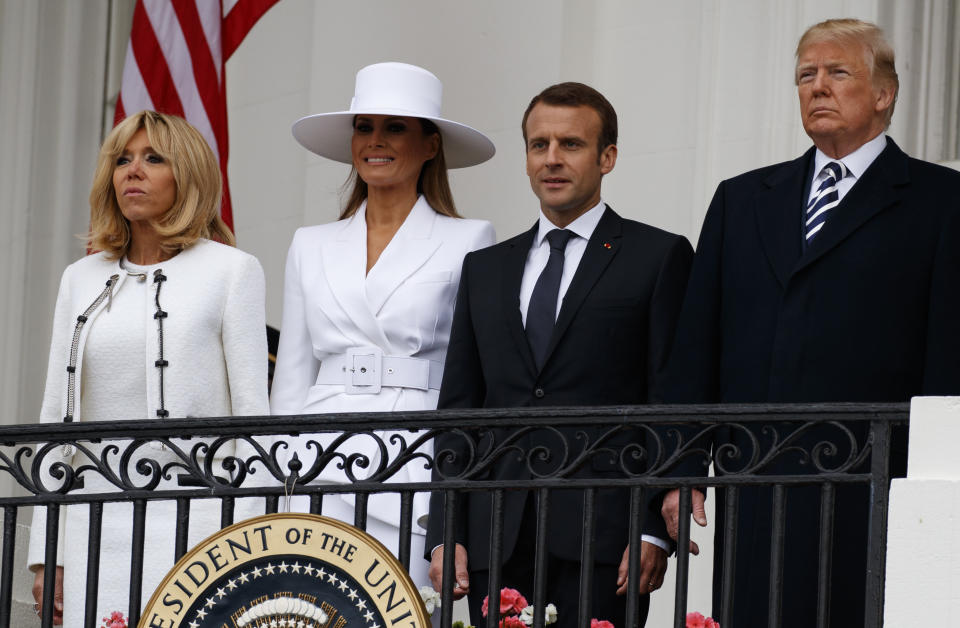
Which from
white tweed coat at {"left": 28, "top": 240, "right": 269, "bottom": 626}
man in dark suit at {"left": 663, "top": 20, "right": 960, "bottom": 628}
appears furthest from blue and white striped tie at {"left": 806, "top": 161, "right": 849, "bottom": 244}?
white tweed coat at {"left": 28, "top": 240, "right": 269, "bottom": 626}

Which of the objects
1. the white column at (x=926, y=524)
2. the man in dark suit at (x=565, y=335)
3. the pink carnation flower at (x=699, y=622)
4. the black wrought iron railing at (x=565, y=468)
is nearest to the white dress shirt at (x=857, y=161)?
the man in dark suit at (x=565, y=335)

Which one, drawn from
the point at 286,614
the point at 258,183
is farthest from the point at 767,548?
the point at 258,183

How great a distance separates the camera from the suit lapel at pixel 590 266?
4973mm

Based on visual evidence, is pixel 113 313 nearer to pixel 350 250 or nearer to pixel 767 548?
pixel 350 250

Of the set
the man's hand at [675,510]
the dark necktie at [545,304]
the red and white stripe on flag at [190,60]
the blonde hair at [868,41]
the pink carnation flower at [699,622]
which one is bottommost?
the pink carnation flower at [699,622]

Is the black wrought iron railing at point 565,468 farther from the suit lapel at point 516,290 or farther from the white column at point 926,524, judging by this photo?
the suit lapel at point 516,290

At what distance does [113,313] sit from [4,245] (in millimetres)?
4548

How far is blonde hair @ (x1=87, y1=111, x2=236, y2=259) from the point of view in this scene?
5.27m

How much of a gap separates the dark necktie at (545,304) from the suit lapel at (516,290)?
2 centimetres

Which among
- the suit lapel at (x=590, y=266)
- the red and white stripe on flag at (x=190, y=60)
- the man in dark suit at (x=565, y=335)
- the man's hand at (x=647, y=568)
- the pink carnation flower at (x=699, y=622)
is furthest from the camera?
the red and white stripe on flag at (x=190, y=60)

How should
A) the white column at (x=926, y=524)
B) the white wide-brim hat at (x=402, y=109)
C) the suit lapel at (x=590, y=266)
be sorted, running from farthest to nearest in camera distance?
1. the white wide-brim hat at (x=402, y=109)
2. the suit lapel at (x=590, y=266)
3. the white column at (x=926, y=524)

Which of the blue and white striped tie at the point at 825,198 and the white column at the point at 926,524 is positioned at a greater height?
the blue and white striped tie at the point at 825,198

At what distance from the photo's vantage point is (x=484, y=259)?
5.25 metres

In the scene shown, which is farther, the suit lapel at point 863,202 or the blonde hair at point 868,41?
the blonde hair at point 868,41
